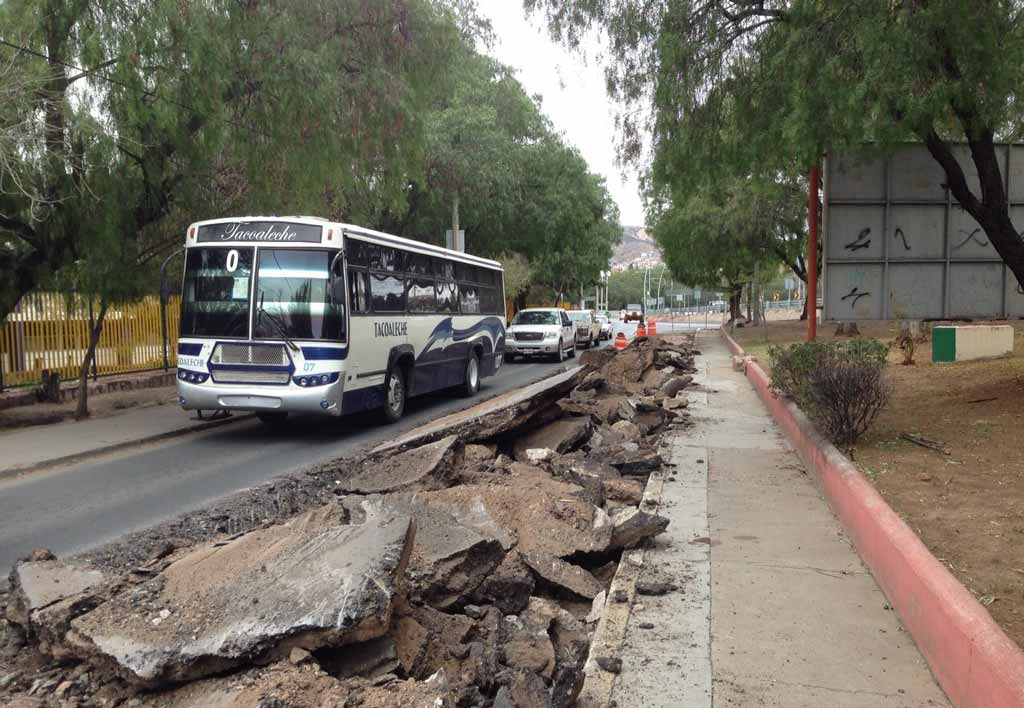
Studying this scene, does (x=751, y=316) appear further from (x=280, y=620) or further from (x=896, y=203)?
(x=280, y=620)

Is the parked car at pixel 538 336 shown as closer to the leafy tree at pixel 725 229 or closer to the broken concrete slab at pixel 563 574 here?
the leafy tree at pixel 725 229

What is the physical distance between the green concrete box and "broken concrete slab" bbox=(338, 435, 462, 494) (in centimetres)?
1180

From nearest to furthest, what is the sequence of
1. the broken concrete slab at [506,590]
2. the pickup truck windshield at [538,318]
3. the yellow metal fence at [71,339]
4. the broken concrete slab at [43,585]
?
1. the broken concrete slab at [43,585]
2. the broken concrete slab at [506,590]
3. the yellow metal fence at [71,339]
4. the pickup truck windshield at [538,318]

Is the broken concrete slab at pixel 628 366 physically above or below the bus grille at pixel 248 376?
below

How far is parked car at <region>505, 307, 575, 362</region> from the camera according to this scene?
2783 centimetres

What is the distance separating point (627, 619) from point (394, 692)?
1.93m

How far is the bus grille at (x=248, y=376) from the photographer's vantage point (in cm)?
1130

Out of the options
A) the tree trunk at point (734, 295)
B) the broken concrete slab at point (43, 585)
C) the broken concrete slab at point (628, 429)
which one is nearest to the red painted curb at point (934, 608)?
the broken concrete slab at point (628, 429)

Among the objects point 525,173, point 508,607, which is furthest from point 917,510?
point 525,173

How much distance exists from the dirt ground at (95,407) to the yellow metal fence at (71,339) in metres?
0.90

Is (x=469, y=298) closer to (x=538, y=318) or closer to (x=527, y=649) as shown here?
(x=538, y=318)

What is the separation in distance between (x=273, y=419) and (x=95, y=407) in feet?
13.1

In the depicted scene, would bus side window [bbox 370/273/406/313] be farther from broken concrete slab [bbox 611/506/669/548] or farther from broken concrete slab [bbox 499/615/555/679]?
broken concrete slab [bbox 499/615/555/679]

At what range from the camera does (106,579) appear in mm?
4727
